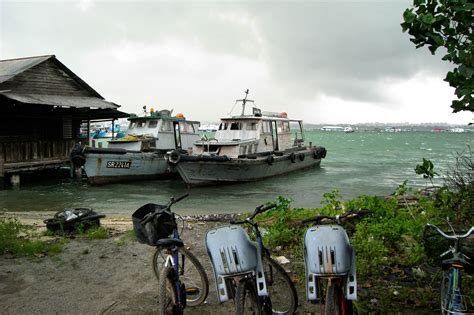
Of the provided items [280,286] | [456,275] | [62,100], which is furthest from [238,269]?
[62,100]

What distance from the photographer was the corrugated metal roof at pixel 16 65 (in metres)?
18.0

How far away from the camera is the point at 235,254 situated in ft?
10.3

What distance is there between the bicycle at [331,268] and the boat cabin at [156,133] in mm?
16730

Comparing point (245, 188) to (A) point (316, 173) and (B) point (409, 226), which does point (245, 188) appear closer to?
(A) point (316, 173)

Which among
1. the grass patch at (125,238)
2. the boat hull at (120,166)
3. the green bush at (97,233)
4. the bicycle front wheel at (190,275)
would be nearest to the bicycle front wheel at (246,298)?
the bicycle front wheel at (190,275)

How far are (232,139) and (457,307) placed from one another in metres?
16.2

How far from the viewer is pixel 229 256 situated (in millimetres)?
3146

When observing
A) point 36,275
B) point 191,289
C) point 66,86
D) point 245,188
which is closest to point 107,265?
point 36,275

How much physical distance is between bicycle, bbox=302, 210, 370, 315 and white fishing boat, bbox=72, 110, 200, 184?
14.8 meters

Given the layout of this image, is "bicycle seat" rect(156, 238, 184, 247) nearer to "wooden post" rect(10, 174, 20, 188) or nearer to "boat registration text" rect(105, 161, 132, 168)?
"boat registration text" rect(105, 161, 132, 168)

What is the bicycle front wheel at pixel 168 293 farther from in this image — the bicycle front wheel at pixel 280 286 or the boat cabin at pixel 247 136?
the boat cabin at pixel 247 136

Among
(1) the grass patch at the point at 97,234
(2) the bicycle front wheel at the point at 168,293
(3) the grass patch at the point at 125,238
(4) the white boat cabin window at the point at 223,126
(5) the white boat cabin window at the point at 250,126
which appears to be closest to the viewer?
(2) the bicycle front wheel at the point at 168,293

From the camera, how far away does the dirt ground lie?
13.7 ft

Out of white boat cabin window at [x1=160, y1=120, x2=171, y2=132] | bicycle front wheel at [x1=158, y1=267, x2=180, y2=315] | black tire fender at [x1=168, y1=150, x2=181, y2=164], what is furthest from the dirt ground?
white boat cabin window at [x1=160, y1=120, x2=171, y2=132]
